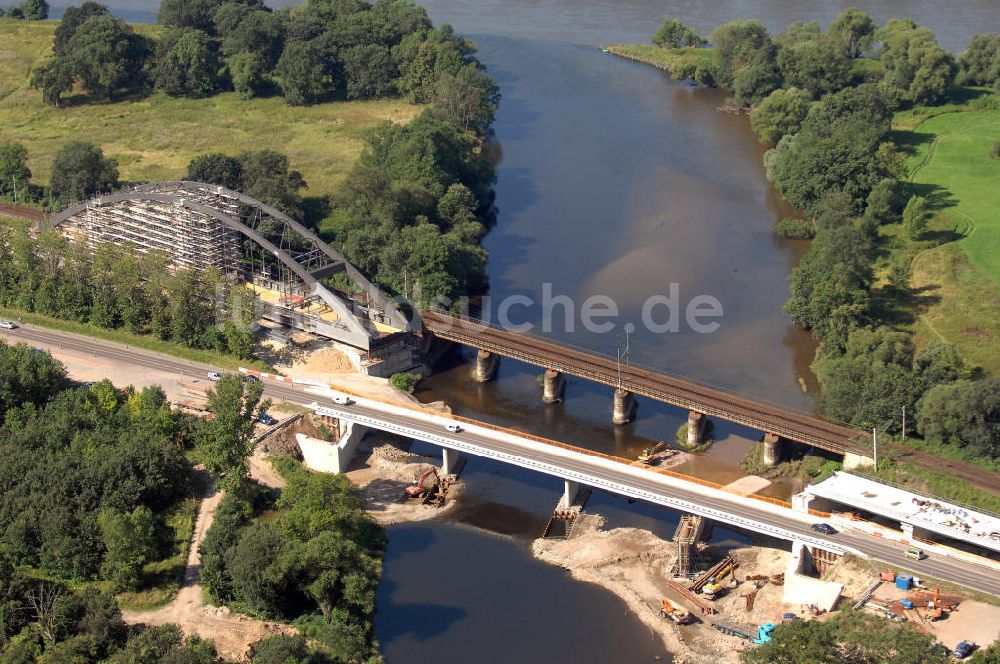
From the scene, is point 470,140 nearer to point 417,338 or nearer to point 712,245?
point 712,245

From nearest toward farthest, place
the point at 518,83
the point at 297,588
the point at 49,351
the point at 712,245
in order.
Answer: the point at 297,588
the point at 49,351
the point at 712,245
the point at 518,83

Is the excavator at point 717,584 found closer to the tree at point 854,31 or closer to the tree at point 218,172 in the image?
the tree at point 218,172

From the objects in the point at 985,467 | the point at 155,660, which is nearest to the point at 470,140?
the point at 985,467

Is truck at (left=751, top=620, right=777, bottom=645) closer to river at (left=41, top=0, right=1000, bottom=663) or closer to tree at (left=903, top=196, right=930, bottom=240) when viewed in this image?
river at (left=41, top=0, right=1000, bottom=663)

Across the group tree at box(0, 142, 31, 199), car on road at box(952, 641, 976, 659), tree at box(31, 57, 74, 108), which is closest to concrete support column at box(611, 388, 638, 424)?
car on road at box(952, 641, 976, 659)

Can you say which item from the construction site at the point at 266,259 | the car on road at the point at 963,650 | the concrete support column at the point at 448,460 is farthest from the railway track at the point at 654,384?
the car on road at the point at 963,650

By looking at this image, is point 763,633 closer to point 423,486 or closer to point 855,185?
point 423,486

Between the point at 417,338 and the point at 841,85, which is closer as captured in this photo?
the point at 417,338
